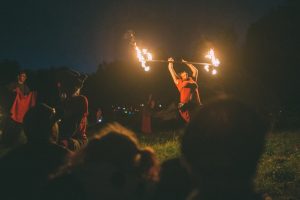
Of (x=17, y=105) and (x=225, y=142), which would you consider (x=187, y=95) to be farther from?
(x=225, y=142)

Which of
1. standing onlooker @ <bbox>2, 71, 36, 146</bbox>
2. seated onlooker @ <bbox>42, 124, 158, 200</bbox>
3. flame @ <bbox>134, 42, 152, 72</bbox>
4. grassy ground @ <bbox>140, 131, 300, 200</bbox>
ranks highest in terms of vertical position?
flame @ <bbox>134, 42, 152, 72</bbox>

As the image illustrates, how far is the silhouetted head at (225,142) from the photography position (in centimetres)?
193

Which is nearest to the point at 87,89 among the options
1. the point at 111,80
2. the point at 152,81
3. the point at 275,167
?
the point at 111,80

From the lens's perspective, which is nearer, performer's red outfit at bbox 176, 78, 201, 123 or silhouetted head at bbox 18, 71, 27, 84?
performer's red outfit at bbox 176, 78, 201, 123

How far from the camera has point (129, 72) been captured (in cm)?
6512

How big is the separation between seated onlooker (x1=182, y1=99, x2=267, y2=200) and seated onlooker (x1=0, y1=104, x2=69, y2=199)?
161 centimetres

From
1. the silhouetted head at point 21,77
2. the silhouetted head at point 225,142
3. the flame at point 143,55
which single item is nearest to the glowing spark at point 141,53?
the flame at point 143,55

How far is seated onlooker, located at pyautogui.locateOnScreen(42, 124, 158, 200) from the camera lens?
2.29 meters

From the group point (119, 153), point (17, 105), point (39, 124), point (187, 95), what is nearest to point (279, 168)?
point (187, 95)

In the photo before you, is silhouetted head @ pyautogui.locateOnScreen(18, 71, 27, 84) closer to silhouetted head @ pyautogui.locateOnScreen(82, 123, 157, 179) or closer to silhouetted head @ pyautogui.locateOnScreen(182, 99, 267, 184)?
silhouetted head @ pyautogui.locateOnScreen(82, 123, 157, 179)

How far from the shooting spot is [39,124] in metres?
4.10

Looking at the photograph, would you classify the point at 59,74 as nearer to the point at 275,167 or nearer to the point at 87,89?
the point at 275,167

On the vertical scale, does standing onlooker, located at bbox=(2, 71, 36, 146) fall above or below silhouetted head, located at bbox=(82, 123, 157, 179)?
below

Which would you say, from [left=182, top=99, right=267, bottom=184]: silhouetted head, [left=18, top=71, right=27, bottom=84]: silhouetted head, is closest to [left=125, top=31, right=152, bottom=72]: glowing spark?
[left=18, top=71, right=27, bottom=84]: silhouetted head
